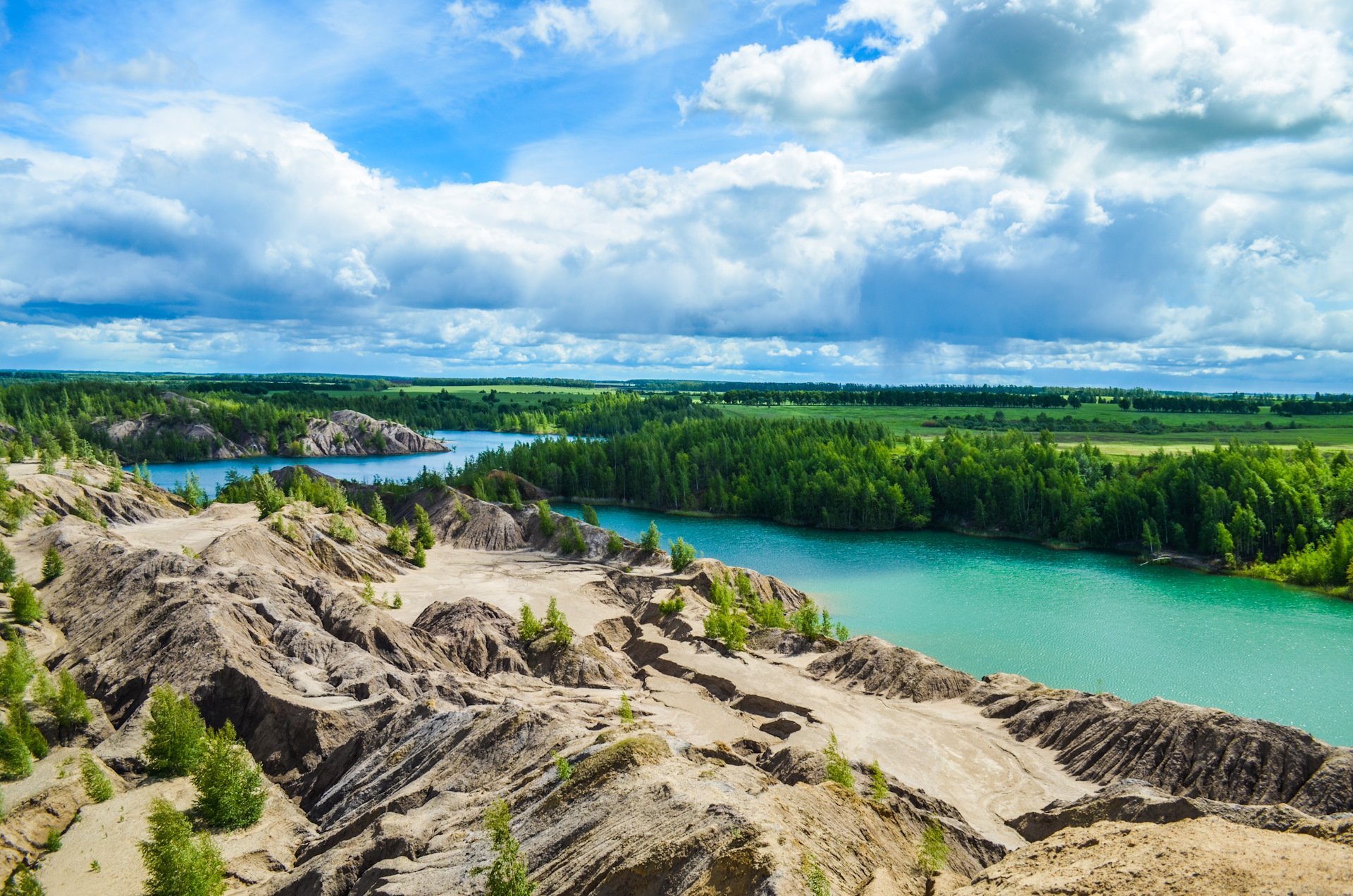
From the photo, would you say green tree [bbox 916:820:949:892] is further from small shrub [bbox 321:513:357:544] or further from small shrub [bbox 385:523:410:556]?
small shrub [bbox 385:523:410:556]

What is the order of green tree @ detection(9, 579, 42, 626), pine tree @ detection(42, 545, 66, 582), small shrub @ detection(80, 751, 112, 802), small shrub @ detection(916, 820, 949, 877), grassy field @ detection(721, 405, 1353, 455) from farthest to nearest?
grassy field @ detection(721, 405, 1353, 455) → pine tree @ detection(42, 545, 66, 582) → green tree @ detection(9, 579, 42, 626) → small shrub @ detection(80, 751, 112, 802) → small shrub @ detection(916, 820, 949, 877)

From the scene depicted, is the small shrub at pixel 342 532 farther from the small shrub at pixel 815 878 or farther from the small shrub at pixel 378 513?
the small shrub at pixel 815 878

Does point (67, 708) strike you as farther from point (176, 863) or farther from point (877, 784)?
point (877, 784)

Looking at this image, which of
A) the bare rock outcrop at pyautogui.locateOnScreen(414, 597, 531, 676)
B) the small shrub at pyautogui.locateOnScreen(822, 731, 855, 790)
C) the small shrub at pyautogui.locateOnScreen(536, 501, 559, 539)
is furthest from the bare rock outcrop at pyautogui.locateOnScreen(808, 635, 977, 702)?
the small shrub at pyautogui.locateOnScreen(536, 501, 559, 539)

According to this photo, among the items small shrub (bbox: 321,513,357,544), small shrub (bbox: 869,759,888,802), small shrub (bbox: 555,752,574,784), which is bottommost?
small shrub (bbox: 869,759,888,802)

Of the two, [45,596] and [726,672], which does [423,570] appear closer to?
[45,596]
